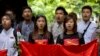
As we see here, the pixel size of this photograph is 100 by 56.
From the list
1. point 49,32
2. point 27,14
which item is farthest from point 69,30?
point 27,14

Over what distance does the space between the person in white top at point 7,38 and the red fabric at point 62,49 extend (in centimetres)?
44

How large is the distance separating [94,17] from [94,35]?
2811 millimetres

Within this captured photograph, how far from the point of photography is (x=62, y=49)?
866cm

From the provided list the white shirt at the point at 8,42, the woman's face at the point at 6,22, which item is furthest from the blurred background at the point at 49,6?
the white shirt at the point at 8,42

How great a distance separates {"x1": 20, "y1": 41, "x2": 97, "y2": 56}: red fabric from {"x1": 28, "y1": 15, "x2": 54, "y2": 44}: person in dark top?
41cm

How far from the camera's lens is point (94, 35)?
32.3 feet

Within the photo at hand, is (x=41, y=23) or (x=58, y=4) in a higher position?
(x=41, y=23)

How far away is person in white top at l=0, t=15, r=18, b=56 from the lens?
9.07 metres

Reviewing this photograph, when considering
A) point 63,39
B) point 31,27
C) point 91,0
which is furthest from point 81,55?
point 91,0

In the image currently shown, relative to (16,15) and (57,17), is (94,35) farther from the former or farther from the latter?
(16,15)

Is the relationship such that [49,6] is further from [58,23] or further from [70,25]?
[70,25]

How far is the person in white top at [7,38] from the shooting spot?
9073 millimetres

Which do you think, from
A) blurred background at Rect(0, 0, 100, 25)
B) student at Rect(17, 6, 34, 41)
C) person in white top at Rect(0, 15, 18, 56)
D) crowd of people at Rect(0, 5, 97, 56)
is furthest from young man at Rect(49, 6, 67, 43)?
blurred background at Rect(0, 0, 100, 25)

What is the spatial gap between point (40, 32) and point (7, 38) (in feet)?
2.46
